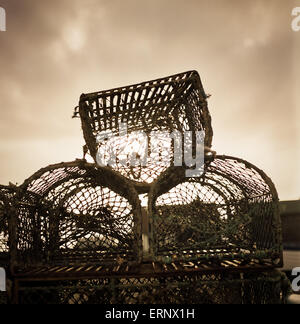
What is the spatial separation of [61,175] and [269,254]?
89.3 inches

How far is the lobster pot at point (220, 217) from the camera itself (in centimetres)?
226

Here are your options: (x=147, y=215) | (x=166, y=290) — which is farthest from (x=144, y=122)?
(x=166, y=290)

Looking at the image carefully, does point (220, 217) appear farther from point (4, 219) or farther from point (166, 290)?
point (4, 219)

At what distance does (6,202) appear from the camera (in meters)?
2.43

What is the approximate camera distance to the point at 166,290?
209 centimetres

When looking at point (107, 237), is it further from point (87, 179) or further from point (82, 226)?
point (87, 179)

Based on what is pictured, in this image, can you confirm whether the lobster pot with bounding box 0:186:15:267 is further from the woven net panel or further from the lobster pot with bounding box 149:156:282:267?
the lobster pot with bounding box 149:156:282:267

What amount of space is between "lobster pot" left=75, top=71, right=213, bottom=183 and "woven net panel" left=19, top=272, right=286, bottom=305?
3.70 ft

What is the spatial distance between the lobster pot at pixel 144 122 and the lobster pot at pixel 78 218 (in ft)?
1.08

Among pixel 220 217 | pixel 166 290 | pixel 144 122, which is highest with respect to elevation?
pixel 144 122

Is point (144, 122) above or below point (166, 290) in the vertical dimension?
above

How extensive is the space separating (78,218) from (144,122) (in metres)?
1.49

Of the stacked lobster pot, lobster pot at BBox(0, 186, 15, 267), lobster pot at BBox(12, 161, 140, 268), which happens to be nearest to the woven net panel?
the stacked lobster pot
